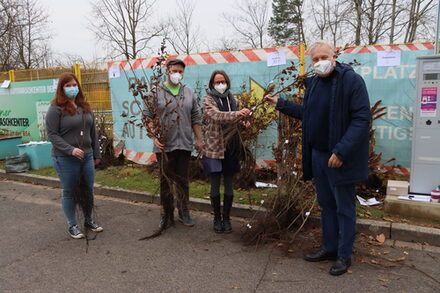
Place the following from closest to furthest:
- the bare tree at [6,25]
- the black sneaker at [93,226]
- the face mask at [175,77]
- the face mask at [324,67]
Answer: the face mask at [324,67]
the face mask at [175,77]
the black sneaker at [93,226]
the bare tree at [6,25]

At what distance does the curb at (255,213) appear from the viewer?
3.81 metres

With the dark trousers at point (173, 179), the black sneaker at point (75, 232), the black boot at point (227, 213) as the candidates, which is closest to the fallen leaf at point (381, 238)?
the black boot at point (227, 213)

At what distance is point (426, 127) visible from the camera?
4.35 m

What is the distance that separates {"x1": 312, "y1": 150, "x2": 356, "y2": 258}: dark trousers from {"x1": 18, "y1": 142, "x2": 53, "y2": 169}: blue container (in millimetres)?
6970

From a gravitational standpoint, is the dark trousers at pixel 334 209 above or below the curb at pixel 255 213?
above

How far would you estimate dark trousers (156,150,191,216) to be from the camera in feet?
14.0

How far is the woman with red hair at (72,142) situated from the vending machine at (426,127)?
416 cm

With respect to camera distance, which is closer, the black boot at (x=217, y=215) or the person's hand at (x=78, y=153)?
the person's hand at (x=78, y=153)

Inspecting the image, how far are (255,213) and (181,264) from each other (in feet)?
4.34

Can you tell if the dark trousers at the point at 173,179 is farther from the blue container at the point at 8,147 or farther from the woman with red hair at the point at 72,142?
the blue container at the point at 8,147

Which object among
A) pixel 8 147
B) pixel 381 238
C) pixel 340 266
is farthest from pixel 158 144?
pixel 8 147

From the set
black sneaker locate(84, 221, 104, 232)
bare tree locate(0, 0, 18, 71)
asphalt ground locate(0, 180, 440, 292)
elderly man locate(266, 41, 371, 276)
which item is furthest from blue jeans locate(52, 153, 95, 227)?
bare tree locate(0, 0, 18, 71)

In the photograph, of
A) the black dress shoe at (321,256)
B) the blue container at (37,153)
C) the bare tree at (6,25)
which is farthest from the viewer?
the bare tree at (6,25)

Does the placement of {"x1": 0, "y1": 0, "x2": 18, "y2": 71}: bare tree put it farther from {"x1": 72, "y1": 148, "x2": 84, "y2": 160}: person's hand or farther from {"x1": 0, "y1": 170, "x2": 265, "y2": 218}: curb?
{"x1": 72, "y1": 148, "x2": 84, "y2": 160}: person's hand
